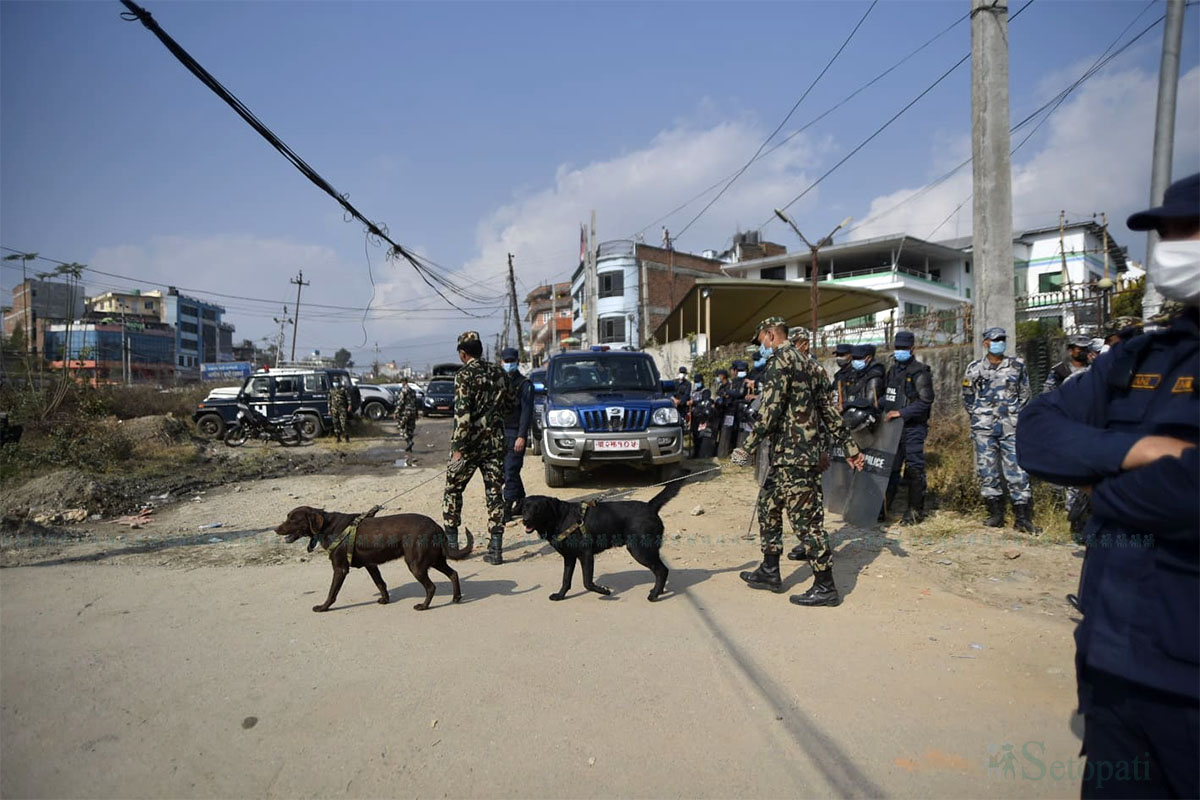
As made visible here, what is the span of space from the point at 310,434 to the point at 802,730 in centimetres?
1679

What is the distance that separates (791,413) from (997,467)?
9.70 feet

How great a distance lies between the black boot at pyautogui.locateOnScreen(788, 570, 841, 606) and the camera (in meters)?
4.17

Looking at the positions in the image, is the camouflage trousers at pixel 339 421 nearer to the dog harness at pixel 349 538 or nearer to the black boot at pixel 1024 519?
the dog harness at pixel 349 538

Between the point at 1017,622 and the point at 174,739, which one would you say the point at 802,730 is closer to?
the point at 1017,622

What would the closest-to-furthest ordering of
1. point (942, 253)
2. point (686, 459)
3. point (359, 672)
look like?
point (359, 672) → point (686, 459) → point (942, 253)

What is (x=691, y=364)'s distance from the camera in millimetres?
19406

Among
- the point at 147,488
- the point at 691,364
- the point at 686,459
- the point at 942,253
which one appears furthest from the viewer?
the point at 942,253

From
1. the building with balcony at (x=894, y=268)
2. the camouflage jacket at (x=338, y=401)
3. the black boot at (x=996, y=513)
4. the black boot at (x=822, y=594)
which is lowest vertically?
→ the black boot at (x=822, y=594)

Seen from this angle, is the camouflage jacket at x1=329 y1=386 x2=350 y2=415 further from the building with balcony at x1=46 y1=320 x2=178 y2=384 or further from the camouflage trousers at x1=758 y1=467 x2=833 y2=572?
the camouflage trousers at x1=758 y1=467 x2=833 y2=572

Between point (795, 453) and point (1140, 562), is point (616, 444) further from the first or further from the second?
point (1140, 562)

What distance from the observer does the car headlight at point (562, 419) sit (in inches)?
326

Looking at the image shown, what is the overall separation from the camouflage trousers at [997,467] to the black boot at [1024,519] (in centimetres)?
5

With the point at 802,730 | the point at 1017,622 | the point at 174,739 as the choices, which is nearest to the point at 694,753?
the point at 802,730

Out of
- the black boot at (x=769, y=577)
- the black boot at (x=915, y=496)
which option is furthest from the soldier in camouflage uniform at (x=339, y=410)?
the black boot at (x=769, y=577)
